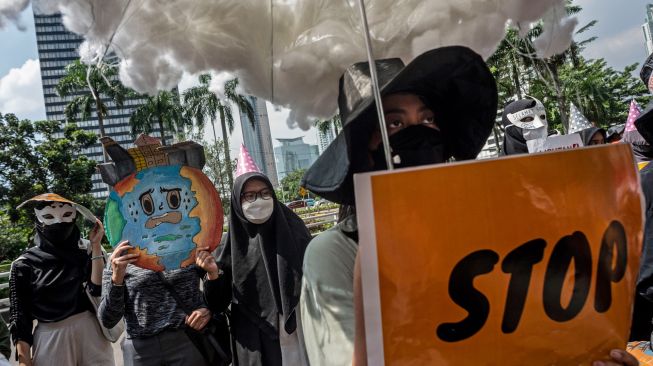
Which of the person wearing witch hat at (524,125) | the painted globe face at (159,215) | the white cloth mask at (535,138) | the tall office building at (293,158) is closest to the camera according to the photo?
the painted globe face at (159,215)

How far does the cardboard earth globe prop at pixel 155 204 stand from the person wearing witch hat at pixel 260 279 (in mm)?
476

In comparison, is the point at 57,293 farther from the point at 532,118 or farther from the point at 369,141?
the point at 532,118

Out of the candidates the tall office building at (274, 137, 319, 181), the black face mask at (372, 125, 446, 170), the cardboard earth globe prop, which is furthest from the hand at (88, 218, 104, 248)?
the tall office building at (274, 137, 319, 181)

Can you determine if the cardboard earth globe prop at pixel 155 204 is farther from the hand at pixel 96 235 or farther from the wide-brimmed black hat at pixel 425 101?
the hand at pixel 96 235

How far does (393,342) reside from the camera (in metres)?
0.95

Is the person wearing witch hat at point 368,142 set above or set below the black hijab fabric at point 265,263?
above

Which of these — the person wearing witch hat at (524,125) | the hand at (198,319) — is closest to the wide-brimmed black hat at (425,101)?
the hand at (198,319)

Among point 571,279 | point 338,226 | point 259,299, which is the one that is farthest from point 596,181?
point 259,299

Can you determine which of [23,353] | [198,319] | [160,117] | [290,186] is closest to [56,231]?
[23,353]

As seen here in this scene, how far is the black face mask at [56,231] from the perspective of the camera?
3559 mm

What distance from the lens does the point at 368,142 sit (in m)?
1.34

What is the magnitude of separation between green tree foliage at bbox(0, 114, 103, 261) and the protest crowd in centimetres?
2805

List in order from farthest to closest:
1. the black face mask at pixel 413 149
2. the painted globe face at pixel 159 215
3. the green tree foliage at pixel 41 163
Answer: the green tree foliage at pixel 41 163 < the painted globe face at pixel 159 215 < the black face mask at pixel 413 149

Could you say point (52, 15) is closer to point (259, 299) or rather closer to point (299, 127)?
point (299, 127)
